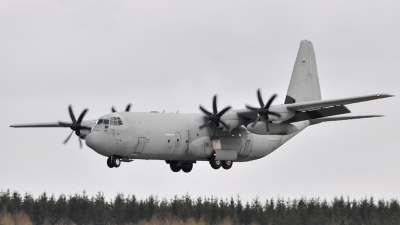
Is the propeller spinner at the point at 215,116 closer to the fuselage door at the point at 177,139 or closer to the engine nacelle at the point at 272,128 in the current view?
the fuselage door at the point at 177,139

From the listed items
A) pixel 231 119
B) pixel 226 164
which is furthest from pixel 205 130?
pixel 226 164

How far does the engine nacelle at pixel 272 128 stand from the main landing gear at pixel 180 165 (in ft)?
16.0

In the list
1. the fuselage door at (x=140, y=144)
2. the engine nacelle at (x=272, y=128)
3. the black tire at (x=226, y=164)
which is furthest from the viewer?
the black tire at (x=226, y=164)

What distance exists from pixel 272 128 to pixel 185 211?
227 inches

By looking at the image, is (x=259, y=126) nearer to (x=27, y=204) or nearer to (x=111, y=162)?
(x=111, y=162)

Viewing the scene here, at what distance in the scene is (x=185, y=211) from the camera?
3491cm

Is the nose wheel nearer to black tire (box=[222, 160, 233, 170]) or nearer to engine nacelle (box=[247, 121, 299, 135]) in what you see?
black tire (box=[222, 160, 233, 170])

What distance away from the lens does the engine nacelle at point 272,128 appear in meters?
34.3

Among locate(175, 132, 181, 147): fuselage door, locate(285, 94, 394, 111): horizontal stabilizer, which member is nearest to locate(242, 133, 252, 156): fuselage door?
locate(285, 94, 394, 111): horizontal stabilizer

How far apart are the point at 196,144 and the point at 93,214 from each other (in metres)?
6.10

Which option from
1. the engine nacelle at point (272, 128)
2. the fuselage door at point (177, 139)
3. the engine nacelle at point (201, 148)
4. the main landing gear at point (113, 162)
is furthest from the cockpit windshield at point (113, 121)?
the engine nacelle at point (272, 128)

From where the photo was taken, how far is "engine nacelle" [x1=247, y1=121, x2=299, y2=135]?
34.3m

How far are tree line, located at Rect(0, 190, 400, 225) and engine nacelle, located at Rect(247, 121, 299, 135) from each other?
3590mm

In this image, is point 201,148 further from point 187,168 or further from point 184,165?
point 187,168
